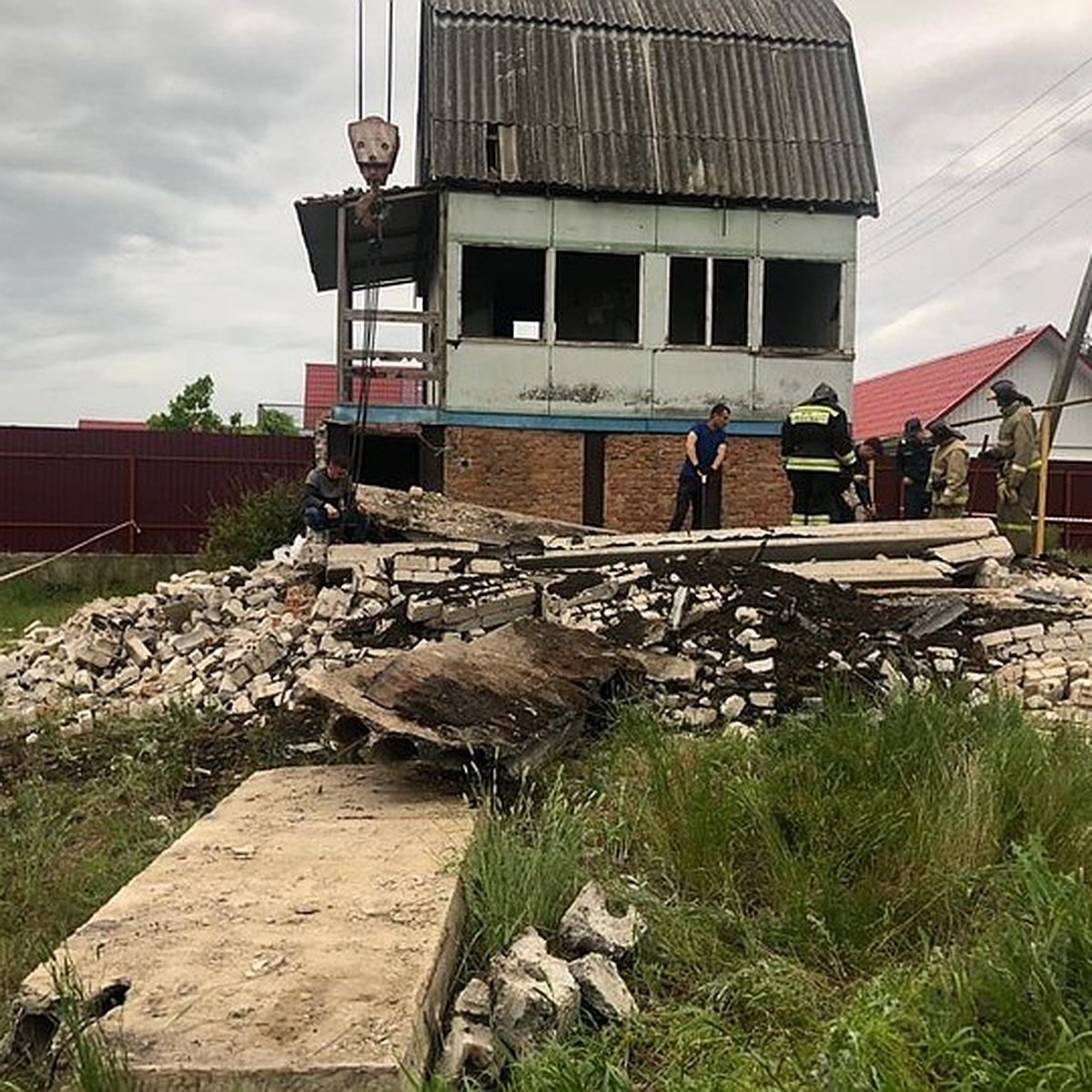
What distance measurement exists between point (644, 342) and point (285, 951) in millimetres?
12403

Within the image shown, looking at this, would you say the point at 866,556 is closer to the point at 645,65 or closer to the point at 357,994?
the point at 357,994

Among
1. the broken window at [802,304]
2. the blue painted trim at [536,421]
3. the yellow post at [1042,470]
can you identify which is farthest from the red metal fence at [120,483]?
the yellow post at [1042,470]

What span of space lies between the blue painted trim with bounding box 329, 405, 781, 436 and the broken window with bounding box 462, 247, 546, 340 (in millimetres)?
1896

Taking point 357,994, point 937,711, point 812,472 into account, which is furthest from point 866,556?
point 357,994

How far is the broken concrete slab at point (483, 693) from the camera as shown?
16.2ft

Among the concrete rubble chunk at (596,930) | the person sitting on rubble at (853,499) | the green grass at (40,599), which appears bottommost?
the green grass at (40,599)

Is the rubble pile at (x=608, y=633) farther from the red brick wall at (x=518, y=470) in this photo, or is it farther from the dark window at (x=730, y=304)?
the dark window at (x=730, y=304)

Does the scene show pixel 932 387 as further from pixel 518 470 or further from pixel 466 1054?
pixel 466 1054

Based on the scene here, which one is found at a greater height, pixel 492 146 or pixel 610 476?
pixel 492 146

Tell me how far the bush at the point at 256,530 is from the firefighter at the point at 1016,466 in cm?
778

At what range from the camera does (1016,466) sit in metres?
11.0

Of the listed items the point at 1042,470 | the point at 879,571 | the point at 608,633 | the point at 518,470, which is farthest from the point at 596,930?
the point at 518,470

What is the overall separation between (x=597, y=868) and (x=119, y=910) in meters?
1.58

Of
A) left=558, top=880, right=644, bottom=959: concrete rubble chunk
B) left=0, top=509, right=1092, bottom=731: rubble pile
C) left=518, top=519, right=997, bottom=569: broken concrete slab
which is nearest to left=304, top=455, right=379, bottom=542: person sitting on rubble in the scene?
left=0, top=509, right=1092, bottom=731: rubble pile
